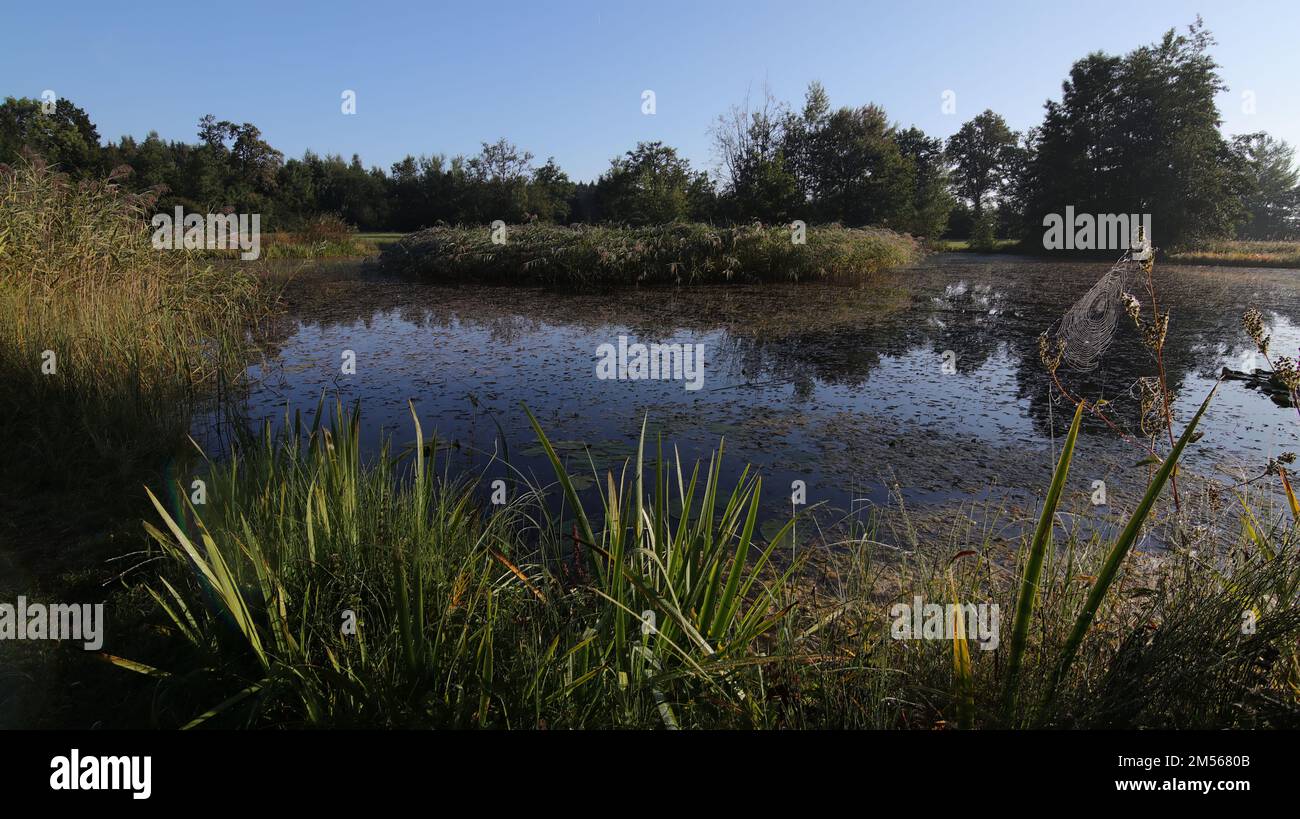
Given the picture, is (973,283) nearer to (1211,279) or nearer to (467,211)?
Result: (1211,279)

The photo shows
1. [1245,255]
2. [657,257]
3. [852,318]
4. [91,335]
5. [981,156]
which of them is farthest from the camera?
[981,156]

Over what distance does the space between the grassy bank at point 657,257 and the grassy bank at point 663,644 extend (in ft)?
37.1

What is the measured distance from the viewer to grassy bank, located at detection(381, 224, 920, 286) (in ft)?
42.0

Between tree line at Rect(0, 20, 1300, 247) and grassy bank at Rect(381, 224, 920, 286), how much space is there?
198 inches

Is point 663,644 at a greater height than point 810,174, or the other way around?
point 810,174

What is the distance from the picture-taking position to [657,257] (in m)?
12.9

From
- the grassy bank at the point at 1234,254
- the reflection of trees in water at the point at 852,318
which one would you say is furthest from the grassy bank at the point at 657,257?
the grassy bank at the point at 1234,254

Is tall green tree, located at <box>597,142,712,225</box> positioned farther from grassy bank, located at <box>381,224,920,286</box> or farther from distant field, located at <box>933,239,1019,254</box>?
distant field, located at <box>933,239,1019,254</box>

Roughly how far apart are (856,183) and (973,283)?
15082 millimetres

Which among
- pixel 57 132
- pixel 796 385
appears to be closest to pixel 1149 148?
pixel 796 385

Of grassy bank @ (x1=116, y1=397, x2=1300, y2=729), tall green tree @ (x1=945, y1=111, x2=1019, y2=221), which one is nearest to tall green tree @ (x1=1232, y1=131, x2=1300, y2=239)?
tall green tree @ (x1=945, y1=111, x2=1019, y2=221)

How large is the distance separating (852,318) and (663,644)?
318 inches

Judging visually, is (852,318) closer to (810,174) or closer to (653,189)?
(653,189)

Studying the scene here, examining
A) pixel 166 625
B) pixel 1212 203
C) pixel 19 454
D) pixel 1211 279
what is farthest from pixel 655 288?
pixel 1212 203
